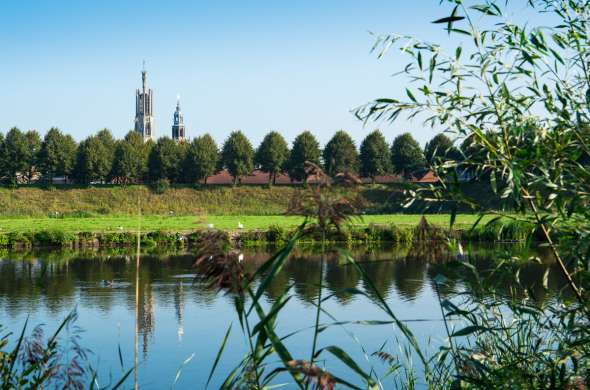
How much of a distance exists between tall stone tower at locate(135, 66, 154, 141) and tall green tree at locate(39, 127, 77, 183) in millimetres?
80477

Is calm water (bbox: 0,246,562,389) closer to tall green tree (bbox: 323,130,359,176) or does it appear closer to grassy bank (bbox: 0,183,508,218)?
grassy bank (bbox: 0,183,508,218)

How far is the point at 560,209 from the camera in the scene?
356 centimetres

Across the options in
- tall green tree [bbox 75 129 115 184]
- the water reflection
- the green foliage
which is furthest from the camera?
tall green tree [bbox 75 129 115 184]

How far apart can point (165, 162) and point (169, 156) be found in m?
0.92

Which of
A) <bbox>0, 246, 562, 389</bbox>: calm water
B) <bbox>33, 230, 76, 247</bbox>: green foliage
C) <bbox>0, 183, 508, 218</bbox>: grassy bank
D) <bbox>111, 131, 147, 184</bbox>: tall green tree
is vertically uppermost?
<bbox>111, 131, 147, 184</bbox>: tall green tree

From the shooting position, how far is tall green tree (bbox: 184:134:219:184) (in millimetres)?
62219


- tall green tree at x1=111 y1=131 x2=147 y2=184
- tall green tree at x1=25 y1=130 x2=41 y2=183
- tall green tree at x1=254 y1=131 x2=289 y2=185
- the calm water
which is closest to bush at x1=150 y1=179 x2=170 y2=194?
tall green tree at x1=111 y1=131 x2=147 y2=184

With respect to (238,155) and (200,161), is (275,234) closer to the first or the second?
(200,161)

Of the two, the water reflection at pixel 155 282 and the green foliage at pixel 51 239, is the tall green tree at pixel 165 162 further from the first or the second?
the water reflection at pixel 155 282

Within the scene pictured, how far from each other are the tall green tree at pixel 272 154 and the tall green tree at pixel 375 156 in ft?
23.8

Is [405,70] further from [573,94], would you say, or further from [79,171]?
[79,171]

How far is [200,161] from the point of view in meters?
62.1

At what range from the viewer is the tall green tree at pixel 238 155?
6369 centimetres

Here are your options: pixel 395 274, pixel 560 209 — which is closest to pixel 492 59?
pixel 560 209
